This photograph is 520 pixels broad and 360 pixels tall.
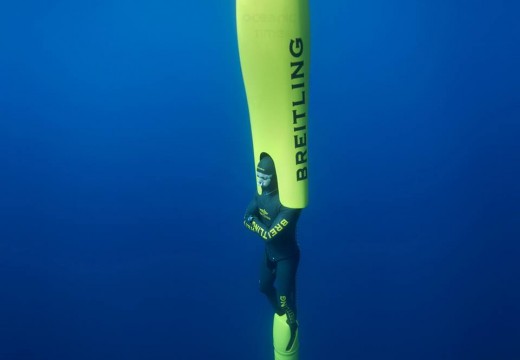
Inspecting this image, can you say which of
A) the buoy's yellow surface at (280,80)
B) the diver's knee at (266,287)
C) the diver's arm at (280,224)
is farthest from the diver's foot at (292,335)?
the buoy's yellow surface at (280,80)

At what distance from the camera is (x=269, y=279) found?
73.8 inches

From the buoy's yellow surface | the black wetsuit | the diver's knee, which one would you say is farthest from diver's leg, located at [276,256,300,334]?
the buoy's yellow surface

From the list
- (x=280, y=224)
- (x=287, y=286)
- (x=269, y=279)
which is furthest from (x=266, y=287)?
(x=280, y=224)

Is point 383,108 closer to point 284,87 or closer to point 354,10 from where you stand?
point 354,10

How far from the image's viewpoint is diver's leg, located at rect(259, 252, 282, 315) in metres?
1.84

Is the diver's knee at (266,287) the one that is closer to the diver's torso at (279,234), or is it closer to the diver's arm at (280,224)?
the diver's torso at (279,234)

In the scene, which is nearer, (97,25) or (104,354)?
(97,25)

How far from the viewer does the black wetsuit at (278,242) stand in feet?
5.39

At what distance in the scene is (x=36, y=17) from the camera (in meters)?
2.24

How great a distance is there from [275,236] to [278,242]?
0.20ft

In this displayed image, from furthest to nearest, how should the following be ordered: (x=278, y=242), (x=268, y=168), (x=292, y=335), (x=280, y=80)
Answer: (x=292, y=335) → (x=278, y=242) → (x=268, y=168) → (x=280, y=80)

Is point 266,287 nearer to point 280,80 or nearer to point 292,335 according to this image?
point 292,335

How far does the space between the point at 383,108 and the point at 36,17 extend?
1.51 metres

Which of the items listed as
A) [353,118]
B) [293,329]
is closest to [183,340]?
[293,329]
